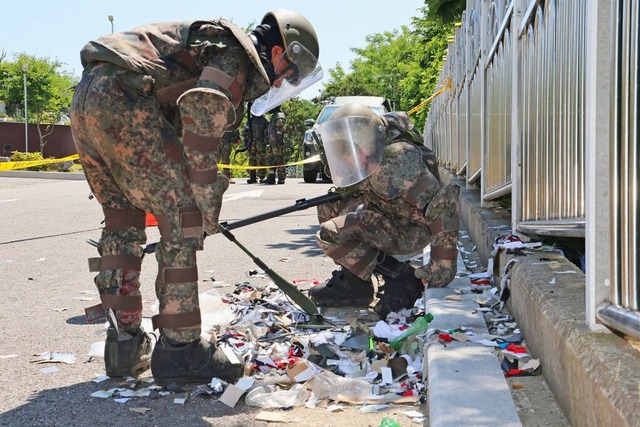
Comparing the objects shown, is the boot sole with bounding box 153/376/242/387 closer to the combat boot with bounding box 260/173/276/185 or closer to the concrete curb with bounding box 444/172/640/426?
the concrete curb with bounding box 444/172/640/426

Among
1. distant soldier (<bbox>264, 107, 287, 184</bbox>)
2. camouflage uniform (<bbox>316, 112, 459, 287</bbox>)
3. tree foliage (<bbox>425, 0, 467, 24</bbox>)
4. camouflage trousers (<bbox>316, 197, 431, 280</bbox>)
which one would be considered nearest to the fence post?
camouflage uniform (<bbox>316, 112, 459, 287</bbox>)

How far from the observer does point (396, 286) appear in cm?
483

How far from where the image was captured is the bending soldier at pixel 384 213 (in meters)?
4.55

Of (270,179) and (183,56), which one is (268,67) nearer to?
(183,56)

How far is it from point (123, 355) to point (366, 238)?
1959mm

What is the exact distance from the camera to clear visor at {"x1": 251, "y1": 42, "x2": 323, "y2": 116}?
381 cm

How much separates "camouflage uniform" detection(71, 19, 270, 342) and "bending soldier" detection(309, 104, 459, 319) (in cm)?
108

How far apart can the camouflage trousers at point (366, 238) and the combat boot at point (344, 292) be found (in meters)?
0.10

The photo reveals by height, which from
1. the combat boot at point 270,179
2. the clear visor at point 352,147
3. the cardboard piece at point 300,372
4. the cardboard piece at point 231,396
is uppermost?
the clear visor at point 352,147

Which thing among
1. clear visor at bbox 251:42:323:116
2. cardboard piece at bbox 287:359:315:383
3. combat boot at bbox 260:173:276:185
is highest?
clear visor at bbox 251:42:323:116

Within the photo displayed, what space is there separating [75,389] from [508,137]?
131 inches

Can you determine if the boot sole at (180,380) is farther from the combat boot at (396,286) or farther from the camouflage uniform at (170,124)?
the combat boot at (396,286)

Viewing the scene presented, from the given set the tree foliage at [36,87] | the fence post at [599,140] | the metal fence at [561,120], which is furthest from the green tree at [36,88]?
the fence post at [599,140]

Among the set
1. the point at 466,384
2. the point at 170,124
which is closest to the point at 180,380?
the point at 170,124
